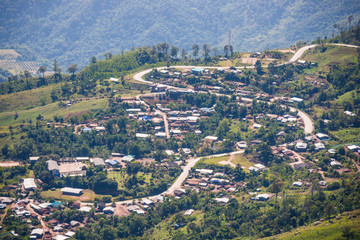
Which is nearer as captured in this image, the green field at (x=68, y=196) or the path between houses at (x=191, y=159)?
the green field at (x=68, y=196)

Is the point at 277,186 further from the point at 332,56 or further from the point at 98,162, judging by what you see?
the point at 332,56

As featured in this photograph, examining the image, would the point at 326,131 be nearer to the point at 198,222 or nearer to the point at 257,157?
the point at 257,157

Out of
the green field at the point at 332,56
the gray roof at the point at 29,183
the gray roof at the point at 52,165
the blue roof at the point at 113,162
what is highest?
the green field at the point at 332,56

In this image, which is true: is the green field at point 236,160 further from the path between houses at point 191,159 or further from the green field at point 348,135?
the green field at point 348,135

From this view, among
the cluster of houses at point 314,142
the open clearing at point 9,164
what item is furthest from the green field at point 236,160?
the open clearing at point 9,164

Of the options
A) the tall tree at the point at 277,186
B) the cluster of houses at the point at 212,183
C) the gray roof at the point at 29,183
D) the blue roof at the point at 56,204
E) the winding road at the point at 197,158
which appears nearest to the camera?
the tall tree at the point at 277,186

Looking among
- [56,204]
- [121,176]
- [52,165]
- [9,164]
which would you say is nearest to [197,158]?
[121,176]

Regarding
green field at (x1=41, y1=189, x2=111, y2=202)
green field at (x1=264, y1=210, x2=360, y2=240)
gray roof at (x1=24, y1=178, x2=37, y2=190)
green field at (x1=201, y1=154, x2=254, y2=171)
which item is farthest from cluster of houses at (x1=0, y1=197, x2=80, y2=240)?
green field at (x1=264, y1=210, x2=360, y2=240)
